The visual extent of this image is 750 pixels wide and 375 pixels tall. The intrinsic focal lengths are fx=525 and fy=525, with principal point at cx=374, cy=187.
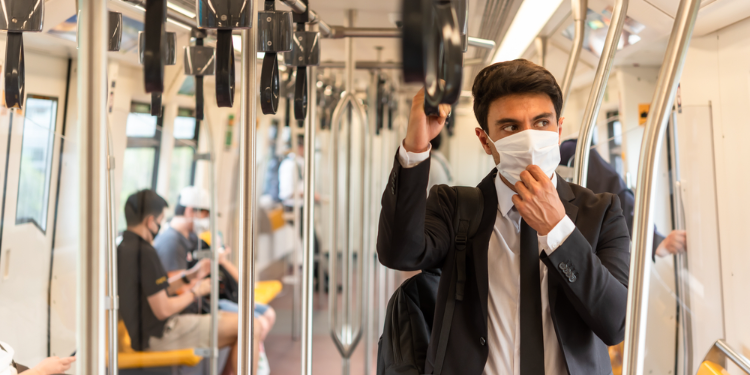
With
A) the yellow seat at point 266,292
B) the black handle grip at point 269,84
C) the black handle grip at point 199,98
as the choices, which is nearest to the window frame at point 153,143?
the yellow seat at point 266,292

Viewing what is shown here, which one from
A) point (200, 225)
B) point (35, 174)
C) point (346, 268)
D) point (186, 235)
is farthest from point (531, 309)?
point (200, 225)

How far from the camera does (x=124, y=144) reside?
9.87ft

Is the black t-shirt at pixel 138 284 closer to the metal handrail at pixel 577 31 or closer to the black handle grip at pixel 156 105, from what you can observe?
the black handle grip at pixel 156 105

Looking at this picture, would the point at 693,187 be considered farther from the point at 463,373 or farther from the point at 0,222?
the point at 0,222

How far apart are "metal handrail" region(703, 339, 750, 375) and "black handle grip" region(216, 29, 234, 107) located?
5.91 ft

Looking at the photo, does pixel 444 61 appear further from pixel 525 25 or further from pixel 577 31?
pixel 525 25

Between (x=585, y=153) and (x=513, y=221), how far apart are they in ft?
1.65

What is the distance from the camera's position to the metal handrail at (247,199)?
3.20ft

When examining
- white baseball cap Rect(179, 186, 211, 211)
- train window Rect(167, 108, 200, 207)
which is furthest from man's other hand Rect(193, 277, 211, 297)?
train window Rect(167, 108, 200, 207)

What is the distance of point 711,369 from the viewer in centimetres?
187

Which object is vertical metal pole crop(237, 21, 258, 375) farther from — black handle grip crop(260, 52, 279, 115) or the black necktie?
the black necktie

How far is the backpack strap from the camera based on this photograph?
1188mm

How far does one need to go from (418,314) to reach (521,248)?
Result: 1.03ft

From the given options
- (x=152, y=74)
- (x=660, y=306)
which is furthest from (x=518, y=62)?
(x=660, y=306)
